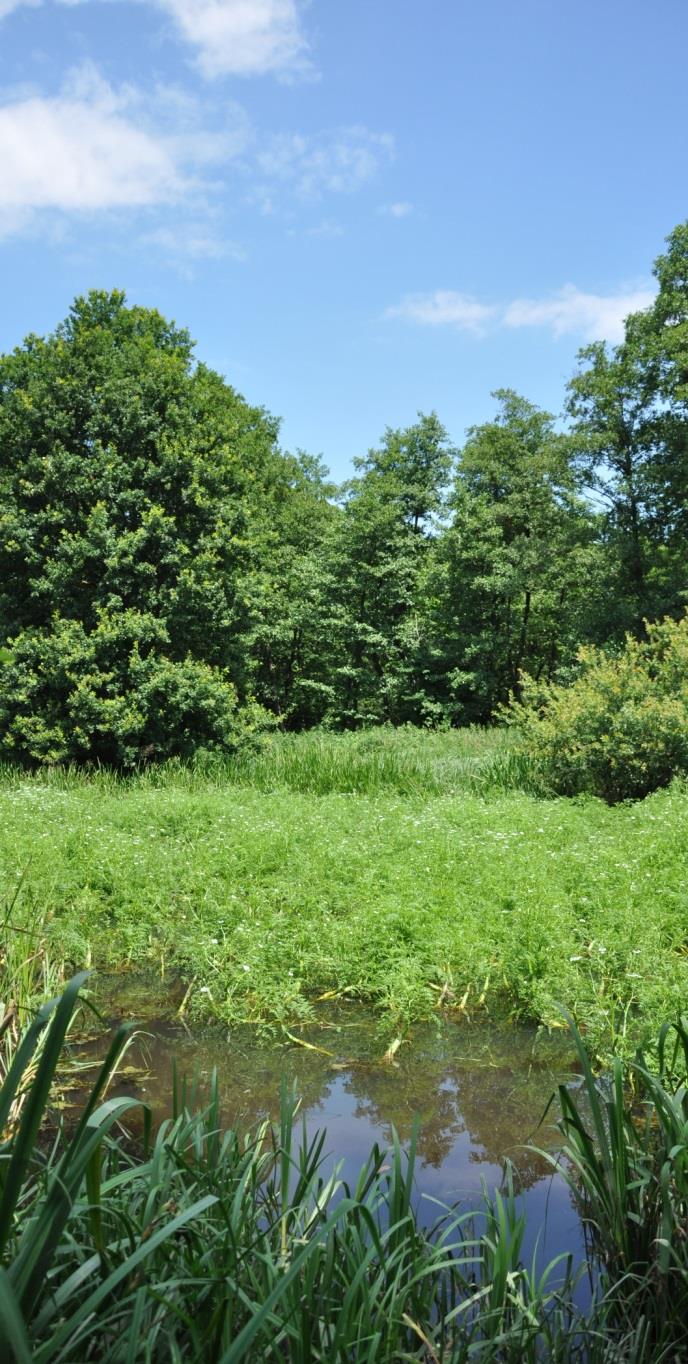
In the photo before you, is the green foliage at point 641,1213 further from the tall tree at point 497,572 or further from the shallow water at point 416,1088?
the tall tree at point 497,572

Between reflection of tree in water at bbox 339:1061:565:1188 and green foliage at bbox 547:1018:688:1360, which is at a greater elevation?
green foliage at bbox 547:1018:688:1360

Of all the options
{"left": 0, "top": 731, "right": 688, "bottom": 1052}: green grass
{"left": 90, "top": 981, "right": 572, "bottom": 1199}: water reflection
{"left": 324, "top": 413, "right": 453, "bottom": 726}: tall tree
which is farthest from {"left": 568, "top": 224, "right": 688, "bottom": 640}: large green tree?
{"left": 90, "top": 981, "right": 572, "bottom": 1199}: water reflection

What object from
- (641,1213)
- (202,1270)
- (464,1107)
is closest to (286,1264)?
(202,1270)

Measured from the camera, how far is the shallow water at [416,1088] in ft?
12.0

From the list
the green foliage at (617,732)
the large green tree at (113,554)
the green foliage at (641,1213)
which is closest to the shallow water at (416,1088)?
the green foliage at (641,1213)

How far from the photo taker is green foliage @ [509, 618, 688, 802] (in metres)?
11.5

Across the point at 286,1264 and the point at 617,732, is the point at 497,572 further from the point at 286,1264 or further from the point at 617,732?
the point at 286,1264

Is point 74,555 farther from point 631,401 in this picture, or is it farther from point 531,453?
point 531,453

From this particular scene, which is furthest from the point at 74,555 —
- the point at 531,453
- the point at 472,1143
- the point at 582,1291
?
the point at 531,453

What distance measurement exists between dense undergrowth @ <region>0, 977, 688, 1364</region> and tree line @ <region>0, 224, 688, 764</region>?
12.9m

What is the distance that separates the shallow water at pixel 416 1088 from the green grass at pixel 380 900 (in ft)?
0.82

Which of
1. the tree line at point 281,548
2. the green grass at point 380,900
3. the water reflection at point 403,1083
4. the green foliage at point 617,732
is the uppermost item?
the tree line at point 281,548

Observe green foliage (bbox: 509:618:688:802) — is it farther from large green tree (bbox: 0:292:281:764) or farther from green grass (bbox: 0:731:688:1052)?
large green tree (bbox: 0:292:281:764)

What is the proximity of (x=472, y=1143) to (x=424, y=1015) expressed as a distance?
1395mm
